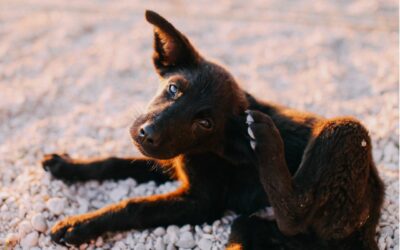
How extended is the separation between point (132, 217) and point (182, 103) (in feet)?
3.04

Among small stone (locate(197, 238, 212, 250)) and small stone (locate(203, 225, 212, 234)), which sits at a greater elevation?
small stone (locate(203, 225, 212, 234))

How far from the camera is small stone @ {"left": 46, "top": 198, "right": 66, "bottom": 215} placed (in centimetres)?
397

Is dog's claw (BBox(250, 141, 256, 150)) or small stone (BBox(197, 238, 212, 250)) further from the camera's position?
small stone (BBox(197, 238, 212, 250))

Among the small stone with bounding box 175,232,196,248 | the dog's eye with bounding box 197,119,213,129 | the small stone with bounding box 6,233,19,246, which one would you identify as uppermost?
the dog's eye with bounding box 197,119,213,129

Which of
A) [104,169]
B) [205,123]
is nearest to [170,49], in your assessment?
[205,123]

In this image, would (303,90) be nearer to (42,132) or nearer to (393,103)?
(393,103)

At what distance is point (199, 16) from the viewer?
7.03 meters

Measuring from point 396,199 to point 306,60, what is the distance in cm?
249

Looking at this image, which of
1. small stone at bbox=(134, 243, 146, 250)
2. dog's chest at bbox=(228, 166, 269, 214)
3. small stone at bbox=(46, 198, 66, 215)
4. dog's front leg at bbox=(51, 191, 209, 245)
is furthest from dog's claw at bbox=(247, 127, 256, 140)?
small stone at bbox=(46, 198, 66, 215)

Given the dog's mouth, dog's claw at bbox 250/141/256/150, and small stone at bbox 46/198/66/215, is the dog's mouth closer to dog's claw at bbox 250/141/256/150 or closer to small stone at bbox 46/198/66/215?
dog's claw at bbox 250/141/256/150

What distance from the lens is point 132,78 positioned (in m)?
6.10

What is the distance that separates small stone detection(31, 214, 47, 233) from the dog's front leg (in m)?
0.09

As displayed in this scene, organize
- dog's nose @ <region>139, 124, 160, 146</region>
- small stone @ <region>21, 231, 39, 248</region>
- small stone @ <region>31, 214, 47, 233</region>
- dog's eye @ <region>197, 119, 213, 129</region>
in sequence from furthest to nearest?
1. small stone @ <region>31, 214, 47, 233</region>
2. small stone @ <region>21, 231, 39, 248</region>
3. dog's eye @ <region>197, 119, 213, 129</region>
4. dog's nose @ <region>139, 124, 160, 146</region>

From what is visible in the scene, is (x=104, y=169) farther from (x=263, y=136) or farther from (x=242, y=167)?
(x=263, y=136)
